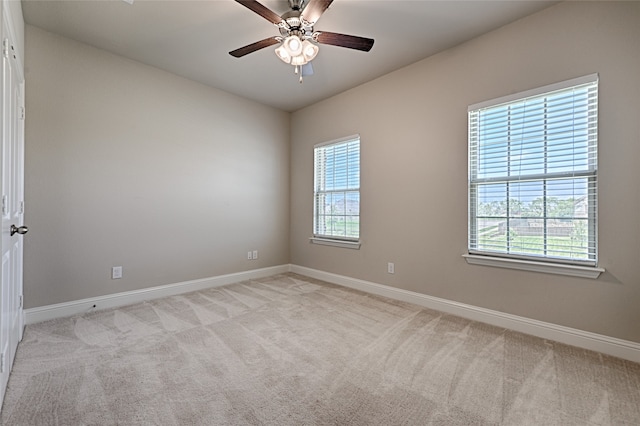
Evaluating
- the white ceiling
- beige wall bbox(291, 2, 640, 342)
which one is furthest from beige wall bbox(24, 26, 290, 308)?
beige wall bbox(291, 2, 640, 342)

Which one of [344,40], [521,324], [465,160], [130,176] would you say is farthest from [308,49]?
[521,324]

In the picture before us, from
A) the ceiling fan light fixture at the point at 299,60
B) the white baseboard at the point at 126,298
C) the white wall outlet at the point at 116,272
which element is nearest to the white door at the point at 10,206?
the white baseboard at the point at 126,298

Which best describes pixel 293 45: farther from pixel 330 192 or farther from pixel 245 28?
pixel 330 192

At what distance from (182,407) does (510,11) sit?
12.3 feet

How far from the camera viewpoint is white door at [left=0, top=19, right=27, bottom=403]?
5.50ft

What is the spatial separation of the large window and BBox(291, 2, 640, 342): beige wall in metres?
0.09

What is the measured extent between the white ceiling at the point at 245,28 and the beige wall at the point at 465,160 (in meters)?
0.28

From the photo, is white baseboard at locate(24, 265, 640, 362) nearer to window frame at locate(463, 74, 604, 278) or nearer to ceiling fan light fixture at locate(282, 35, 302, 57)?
window frame at locate(463, 74, 604, 278)

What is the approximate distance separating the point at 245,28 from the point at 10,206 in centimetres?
227

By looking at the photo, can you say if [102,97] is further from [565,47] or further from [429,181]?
[565,47]

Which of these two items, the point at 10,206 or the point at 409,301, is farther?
the point at 409,301

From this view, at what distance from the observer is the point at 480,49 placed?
282cm

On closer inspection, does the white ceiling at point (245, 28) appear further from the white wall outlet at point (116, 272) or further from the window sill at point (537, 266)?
the white wall outlet at point (116, 272)

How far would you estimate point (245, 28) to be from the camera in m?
2.68
